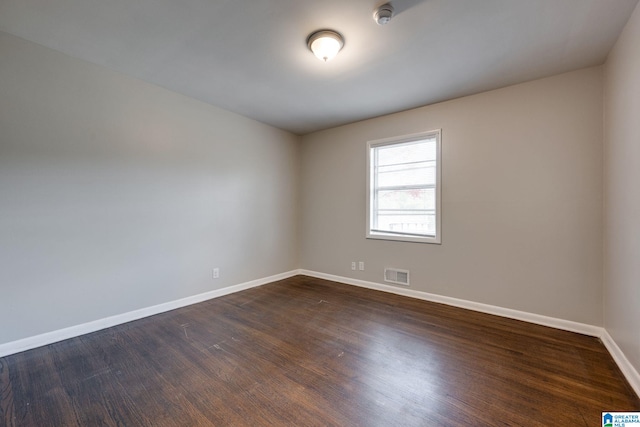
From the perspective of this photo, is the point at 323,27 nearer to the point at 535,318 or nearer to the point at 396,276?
the point at 396,276

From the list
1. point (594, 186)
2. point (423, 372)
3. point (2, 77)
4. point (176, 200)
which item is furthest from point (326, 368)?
point (2, 77)

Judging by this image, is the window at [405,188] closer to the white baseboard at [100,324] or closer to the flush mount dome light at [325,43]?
the flush mount dome light at [325,43]

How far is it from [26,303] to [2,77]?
6.16 ft

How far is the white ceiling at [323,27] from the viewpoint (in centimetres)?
183

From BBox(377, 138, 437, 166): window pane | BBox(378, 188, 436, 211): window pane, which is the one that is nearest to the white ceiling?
BBox(377, 138, 437, 166): window pane

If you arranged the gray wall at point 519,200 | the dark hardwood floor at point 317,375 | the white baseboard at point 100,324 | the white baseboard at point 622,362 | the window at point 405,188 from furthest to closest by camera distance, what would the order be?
the window at point 405,188
the gray wall at point 519,200
the white baseboard at point 100,324
the white baseboard at point 622,362
the dark hardwood floor at point 317,375

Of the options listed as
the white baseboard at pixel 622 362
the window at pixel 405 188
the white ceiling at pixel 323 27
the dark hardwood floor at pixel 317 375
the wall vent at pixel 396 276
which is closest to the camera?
the dark hardwood floor at pixel 317 375

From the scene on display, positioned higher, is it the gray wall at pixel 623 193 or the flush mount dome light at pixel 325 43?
the flush mount dome light at pixel 325 43

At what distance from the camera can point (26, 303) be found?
7.32 feet

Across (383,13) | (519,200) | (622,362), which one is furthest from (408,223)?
(383,13)

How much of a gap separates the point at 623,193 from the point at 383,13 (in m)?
2.28

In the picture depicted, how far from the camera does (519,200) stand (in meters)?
2.85

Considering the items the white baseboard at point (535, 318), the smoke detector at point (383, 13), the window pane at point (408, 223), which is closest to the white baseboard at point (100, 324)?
the white baseboard at point (535, 318)

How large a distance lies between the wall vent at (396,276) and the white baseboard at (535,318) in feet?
0.30
